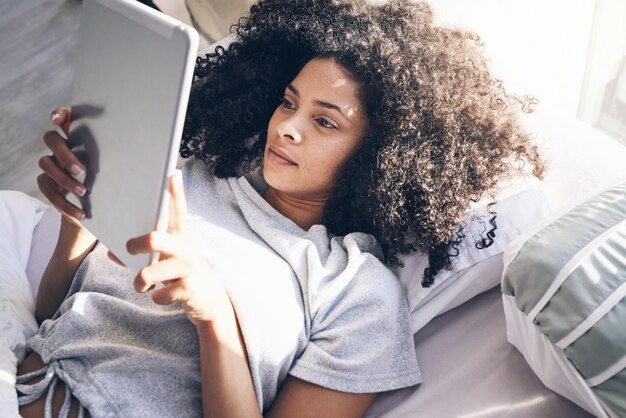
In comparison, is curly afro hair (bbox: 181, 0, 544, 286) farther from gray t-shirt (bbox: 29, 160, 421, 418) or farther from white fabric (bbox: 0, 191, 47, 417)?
white fabric (bbox: 0, 191, 47, 417)

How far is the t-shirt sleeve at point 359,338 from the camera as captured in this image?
3.34ft

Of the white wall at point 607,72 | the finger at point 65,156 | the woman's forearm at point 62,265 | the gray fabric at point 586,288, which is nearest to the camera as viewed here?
the gray fabric at point 586,288

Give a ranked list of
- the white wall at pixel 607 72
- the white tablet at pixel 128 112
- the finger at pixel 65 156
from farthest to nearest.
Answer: the white wall at pixel 607 72 < the finger at pixel 65 156 < the white tablet at pixel 128 112

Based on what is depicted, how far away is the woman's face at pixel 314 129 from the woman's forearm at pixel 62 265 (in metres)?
0.35

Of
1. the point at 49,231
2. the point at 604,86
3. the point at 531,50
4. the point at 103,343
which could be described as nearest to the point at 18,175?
the point at 49,231

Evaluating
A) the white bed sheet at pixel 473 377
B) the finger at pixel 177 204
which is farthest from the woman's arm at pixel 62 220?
the white bed sheet at pixel 473 377

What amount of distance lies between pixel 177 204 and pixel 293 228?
0.44 metres

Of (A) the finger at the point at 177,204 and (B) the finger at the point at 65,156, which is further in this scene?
(B) the finger at the point at 65,156

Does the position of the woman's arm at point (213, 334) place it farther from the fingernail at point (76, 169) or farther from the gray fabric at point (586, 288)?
the gray fabric at point (586, 288)

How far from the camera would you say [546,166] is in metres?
1.26

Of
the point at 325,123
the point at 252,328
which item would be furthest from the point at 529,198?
the point at 252,328

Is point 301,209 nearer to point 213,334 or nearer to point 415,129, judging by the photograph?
point 415,129

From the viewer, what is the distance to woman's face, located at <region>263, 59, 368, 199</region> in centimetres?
117

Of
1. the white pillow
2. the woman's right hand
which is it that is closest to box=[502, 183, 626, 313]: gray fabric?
the white pillow
